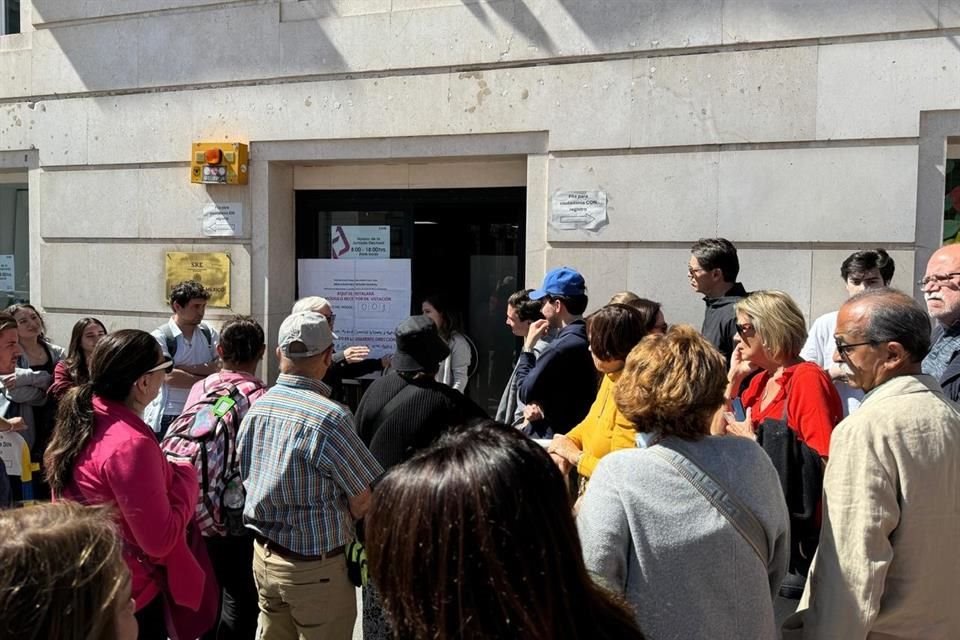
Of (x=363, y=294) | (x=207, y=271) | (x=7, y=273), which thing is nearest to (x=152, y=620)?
(x=363, y=294)

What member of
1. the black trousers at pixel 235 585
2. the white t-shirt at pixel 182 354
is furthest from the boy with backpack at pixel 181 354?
the black trousers at pixel 235 585

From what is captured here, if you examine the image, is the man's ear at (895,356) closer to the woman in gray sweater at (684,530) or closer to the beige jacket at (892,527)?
the beige jacket at (892,527)

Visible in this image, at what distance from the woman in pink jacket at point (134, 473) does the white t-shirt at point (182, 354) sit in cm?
294

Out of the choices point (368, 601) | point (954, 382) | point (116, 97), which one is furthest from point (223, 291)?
point (954, 382)

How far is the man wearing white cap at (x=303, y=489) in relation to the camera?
314 centimetres

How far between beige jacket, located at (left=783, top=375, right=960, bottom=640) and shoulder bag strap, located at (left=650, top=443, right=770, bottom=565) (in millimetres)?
277

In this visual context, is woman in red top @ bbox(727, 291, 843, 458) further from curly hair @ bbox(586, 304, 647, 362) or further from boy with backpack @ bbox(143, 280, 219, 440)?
boy with backpack @ bbox(143, 280, 219, 440)

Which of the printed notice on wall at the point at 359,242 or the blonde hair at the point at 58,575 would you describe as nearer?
the blonde hair at the point at 58,575

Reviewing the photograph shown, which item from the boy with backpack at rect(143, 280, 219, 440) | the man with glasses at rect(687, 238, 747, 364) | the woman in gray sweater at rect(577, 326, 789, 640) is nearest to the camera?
the woman in gray sweater at rect(577, 326, 789, 640)

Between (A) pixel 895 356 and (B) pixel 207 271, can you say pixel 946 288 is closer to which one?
(A) pixel 895 356

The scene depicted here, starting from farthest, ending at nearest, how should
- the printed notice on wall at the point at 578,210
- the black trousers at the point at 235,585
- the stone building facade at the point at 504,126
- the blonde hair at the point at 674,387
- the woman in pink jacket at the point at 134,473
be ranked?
1. the printed notice on wall at the point at 578,210
2. the stone building facade at the point at 504,126
3. the black trousers at the point at 235,585
4. the woman in pink jacket at the point at 134,473
5. the blonde hair at the point at 674,387

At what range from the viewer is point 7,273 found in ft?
29.2

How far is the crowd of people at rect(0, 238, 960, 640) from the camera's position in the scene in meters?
1.27

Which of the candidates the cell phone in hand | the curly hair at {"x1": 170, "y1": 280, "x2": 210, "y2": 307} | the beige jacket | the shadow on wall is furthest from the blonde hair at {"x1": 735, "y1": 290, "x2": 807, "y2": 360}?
the curly hair at {"x1": 170, "y1": 280, "x2": 210, "y2": 307}
